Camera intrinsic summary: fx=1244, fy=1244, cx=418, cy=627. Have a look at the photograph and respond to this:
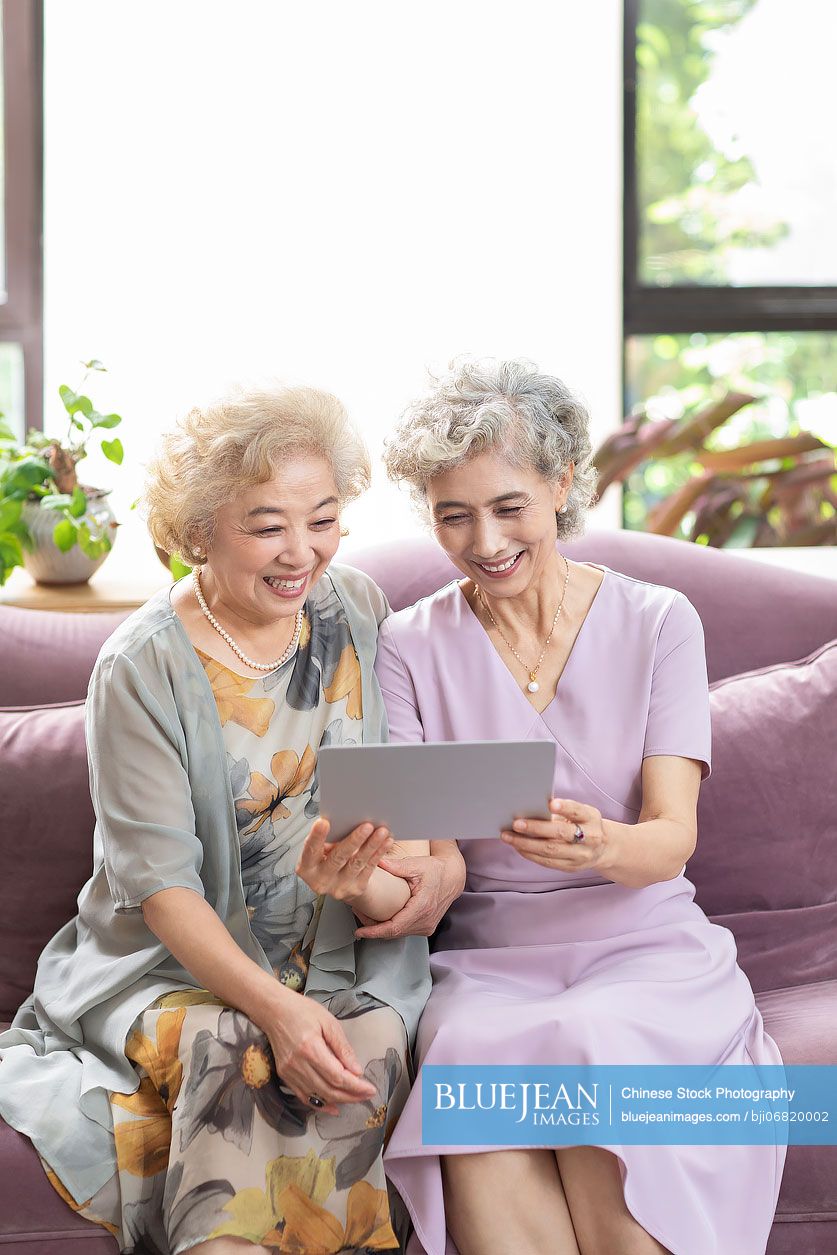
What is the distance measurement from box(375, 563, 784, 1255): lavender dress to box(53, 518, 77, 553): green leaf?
0.80 metres

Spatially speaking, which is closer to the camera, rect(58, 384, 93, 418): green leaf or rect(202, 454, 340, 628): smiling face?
rect(202, 454, 340, 628): smiling face

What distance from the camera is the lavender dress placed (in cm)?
142

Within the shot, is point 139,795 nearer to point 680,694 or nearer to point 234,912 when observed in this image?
point 234,912

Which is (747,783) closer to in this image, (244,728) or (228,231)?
(244,728)

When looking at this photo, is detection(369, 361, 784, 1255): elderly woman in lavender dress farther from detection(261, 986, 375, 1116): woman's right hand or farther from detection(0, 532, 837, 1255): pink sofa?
detection(0, 532, 837, 1255): pink sofa

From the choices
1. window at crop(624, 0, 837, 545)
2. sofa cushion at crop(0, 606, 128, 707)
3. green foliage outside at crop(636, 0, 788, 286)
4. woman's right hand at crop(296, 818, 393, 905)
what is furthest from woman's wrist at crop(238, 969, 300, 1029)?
green foliage outside at crop(636, 0, 788, 286)

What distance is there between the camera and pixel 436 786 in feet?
4.31

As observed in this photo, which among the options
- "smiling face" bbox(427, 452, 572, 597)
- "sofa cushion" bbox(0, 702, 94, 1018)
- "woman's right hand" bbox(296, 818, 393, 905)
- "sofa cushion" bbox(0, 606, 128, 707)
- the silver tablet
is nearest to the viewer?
the silver tablet

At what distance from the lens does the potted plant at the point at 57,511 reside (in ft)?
7.64

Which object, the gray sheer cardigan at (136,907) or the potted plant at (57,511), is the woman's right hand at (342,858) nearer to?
the gray sheer cardigan at (136,907)

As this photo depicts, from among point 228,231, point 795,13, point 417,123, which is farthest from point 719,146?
point 228,231

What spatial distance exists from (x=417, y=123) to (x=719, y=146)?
0.85 meters

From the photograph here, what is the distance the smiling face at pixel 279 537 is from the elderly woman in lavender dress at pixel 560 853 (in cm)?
15

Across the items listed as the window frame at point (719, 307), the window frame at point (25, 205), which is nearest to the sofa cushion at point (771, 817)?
the window frame at point (719, 307)
